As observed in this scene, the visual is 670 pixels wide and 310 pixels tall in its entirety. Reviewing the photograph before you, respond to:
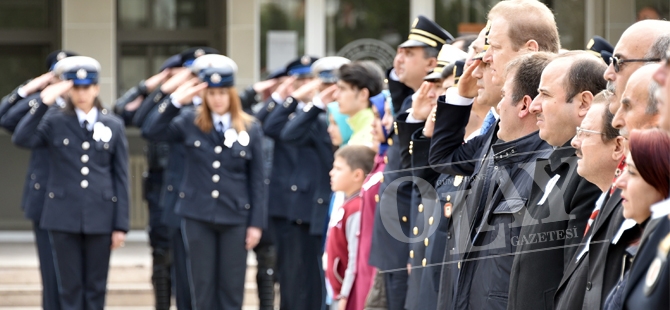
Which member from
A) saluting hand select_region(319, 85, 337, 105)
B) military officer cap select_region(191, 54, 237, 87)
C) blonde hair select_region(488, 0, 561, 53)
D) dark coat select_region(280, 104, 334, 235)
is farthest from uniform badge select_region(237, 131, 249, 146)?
blonde hair select_region(488, 0, 561, 53)

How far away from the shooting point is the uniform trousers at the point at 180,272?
23.9 ft

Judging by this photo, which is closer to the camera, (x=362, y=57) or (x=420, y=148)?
(x=420, y=148)

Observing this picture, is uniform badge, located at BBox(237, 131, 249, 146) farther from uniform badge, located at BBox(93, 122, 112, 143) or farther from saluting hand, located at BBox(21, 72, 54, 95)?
saluting hand, located at BBox(21, 72, 54, 95)

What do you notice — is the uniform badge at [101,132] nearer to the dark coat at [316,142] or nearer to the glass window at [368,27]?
the dark coat at [316,142]

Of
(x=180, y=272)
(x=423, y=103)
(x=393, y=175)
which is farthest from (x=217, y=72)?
(x=423, y=103)

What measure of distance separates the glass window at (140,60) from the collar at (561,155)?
8.62m

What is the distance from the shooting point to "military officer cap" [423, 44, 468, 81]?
420 cm

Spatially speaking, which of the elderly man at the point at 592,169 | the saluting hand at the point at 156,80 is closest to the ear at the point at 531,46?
the elderly man at the point at 592,169

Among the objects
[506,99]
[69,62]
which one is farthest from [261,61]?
[506,99]

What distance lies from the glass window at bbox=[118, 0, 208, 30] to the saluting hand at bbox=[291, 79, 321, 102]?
3.63 metres

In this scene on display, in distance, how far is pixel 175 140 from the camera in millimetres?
7000

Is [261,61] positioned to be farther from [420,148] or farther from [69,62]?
[420,148]

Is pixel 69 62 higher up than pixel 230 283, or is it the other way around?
pixel 69 62

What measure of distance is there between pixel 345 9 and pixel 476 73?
24.7ft
